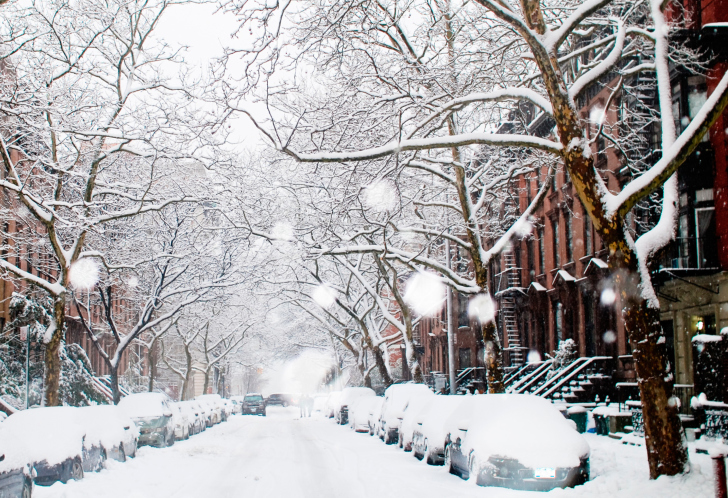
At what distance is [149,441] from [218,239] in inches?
339

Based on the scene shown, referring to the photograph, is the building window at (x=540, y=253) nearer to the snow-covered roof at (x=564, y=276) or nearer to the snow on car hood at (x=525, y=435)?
the snow-covered roof at (x=564, y=276)

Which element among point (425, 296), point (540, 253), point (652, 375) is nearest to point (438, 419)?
point (652, 375)

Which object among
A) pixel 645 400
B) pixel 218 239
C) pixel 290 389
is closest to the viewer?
pixel 645 400

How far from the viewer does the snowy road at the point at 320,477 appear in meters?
10.0

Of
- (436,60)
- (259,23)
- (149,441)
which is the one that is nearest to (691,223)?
(436,60)

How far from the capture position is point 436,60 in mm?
17219

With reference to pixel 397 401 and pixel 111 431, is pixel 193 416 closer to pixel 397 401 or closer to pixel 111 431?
pixel 397 401

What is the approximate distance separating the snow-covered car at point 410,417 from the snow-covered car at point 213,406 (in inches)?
614

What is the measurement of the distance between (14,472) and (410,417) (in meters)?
9.84

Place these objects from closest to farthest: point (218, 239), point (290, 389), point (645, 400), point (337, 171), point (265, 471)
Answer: point (645, 400), point (265, 471), point (337, 171), point (218, 239), point (290, 389)

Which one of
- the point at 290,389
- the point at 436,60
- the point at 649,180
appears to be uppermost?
the point at 436,60

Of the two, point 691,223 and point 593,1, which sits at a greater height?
point 593,1

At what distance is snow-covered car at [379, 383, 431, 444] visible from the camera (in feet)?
65.4

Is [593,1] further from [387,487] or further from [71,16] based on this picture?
[71,16]
